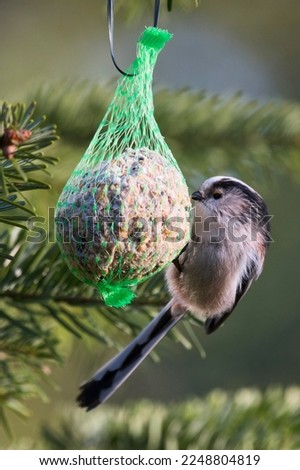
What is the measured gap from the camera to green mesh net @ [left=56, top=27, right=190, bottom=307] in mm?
1899

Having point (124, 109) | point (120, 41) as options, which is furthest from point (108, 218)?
point (120, 41)

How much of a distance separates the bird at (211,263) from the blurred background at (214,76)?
16cm

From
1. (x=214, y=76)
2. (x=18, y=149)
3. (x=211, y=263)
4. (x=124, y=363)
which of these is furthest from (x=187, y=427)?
(x=214, y=76)

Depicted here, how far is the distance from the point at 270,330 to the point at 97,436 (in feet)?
11.6

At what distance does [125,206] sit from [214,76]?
2.41 m

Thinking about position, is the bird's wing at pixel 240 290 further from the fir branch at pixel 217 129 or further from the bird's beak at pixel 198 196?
the fir branch at pixel 217 129

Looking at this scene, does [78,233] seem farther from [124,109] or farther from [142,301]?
[124,109]

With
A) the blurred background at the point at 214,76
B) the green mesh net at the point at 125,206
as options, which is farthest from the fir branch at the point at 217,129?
the blurred background at the point at 214,76

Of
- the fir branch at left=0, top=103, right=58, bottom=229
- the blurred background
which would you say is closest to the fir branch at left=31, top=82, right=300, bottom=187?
the fir branch at left=0, top=103, right=58, bottom=229

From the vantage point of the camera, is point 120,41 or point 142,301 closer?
point 142,301

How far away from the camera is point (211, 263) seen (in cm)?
254

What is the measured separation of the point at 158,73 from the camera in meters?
4.68

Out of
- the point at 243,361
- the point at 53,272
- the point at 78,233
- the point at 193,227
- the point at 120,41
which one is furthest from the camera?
the point at 243,361

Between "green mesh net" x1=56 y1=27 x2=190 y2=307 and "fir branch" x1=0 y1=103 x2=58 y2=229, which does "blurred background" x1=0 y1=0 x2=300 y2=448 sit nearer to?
"green mesh net" x1=56 y1=27 x2=190 y2=307
